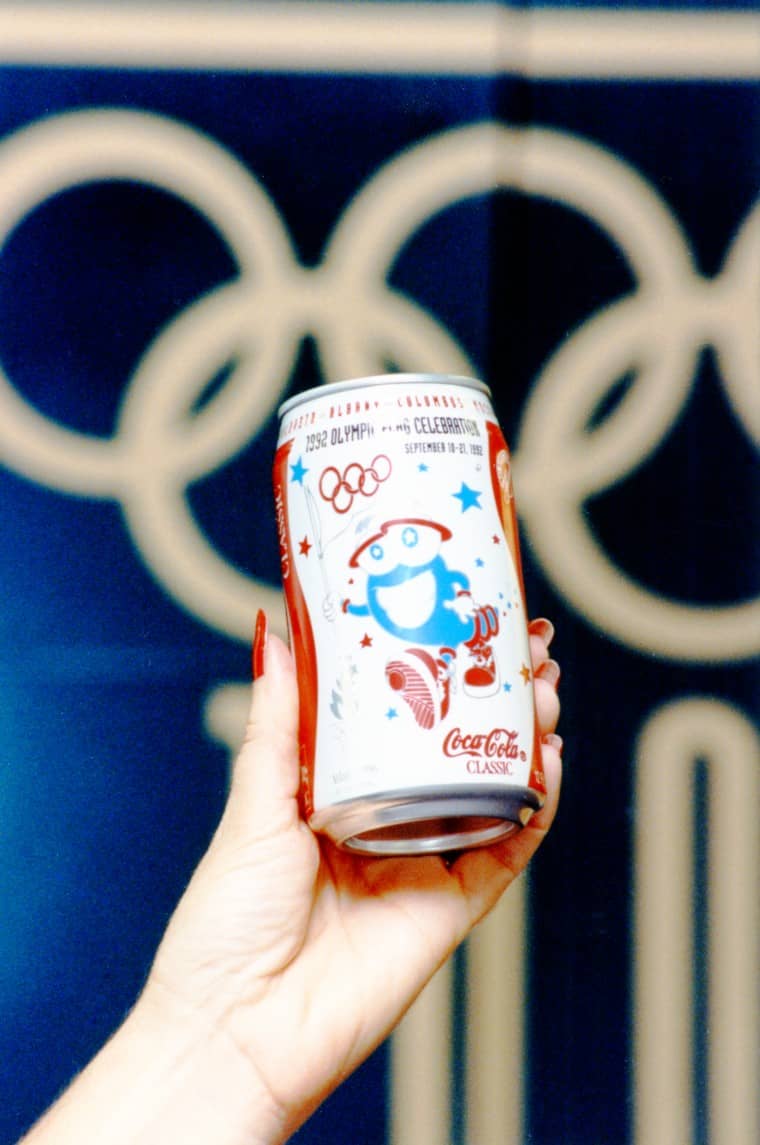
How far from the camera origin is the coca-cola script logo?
0.79 m

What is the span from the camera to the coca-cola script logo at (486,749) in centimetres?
79

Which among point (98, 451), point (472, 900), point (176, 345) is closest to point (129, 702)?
point (98, 451)

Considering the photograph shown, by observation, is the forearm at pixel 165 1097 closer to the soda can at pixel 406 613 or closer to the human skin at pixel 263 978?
the human skin at pixel 263 978

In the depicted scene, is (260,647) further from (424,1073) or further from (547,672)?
(424,1073)

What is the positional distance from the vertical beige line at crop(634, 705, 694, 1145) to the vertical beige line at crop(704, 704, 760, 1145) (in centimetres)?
3

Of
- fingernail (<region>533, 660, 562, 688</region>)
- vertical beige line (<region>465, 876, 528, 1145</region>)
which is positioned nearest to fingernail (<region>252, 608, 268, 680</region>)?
fingernail (<region>533, 660, 562, 688</region>)

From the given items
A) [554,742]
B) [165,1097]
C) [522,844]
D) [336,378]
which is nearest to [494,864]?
[522,844]

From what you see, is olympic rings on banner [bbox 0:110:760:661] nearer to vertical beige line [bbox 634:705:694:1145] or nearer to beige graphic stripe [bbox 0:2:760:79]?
beige graphic stripe [bbox 0:2:760:79]

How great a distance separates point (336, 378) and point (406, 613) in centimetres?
62

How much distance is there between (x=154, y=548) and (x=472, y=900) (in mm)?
631

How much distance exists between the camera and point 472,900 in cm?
99

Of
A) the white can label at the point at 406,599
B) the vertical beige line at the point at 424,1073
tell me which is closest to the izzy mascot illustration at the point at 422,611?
the white can label at the point at 406,599

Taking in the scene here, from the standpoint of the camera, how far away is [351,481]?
0.82m

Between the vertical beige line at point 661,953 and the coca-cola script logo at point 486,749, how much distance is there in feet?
2.05
